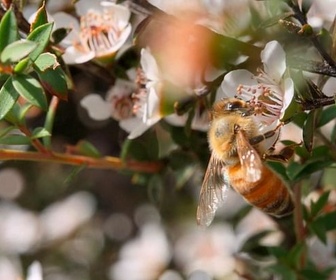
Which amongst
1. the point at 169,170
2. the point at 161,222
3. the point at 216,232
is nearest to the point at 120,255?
the point at 161,222

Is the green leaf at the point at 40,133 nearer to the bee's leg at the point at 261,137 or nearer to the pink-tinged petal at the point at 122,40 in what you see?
the pink-tinged petal at the point at 122,40

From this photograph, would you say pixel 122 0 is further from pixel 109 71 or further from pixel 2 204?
pixel 2 204

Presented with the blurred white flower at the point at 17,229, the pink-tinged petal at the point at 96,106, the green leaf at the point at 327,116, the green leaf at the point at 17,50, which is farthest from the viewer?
the blurred white flower at the point at 17,229

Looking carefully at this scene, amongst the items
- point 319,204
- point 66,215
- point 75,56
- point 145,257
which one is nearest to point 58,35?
point 75,56

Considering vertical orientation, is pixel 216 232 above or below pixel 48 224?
above

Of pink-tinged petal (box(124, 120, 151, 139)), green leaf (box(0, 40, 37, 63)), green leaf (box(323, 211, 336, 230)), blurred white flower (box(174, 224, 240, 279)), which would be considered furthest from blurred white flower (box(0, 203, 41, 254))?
green leaf (box(0, 40, 37, 63))

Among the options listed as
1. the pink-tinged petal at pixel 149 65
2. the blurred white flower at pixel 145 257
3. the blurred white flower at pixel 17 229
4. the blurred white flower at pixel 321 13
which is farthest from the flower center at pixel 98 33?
the blurred white flower at pixel 17 229

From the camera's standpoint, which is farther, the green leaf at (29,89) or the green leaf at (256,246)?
the green leaf at (256,246)

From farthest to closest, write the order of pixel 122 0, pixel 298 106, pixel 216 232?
pixel 216 232, pixel 122 0, pixel 298 106
